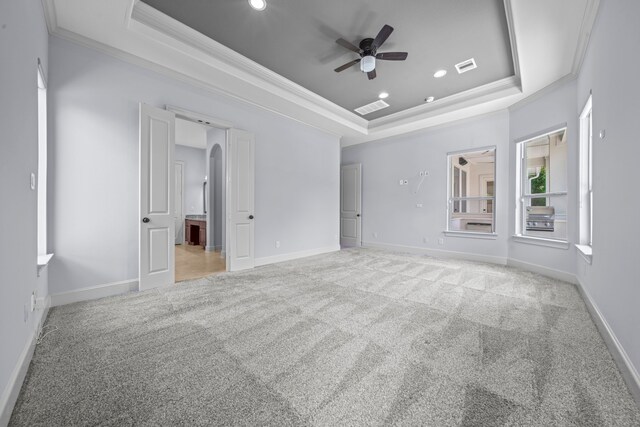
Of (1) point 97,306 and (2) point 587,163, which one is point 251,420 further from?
(2) point 587,163

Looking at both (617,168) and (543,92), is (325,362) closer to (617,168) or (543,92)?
(617,168)

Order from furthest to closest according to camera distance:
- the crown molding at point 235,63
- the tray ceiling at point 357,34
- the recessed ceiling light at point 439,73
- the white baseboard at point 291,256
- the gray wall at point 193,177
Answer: the gray wall at point 193,177
the white baseboard at point 291,256
the recessed ceiling light at point 439,73
the crown molding at point 235,63
the tray ceiling at point 357,34

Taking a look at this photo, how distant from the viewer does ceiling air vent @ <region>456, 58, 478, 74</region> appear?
3701mm

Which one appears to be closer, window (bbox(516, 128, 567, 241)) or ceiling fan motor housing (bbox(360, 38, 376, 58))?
ceiling fan motor housing (bbox(360, 38, 376, 58))

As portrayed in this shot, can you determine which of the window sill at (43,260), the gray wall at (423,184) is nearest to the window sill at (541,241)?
the gray wall at (423,184)

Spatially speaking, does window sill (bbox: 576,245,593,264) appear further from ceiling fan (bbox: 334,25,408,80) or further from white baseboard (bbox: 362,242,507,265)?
ceiling fan (bbox: 334,25,408,80)

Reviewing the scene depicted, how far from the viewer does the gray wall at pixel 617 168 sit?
1693 mm

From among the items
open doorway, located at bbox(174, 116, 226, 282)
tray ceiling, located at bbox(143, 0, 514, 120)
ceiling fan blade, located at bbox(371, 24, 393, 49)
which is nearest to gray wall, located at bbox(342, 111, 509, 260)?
tray ceiling, located at bbox(143, 0, 514, 120)

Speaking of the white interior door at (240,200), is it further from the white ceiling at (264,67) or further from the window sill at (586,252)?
the window sill at (586,252)

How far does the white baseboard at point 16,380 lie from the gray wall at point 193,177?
6.49 meters

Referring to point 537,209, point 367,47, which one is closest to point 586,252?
point 537,209

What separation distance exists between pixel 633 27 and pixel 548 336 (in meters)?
2.29

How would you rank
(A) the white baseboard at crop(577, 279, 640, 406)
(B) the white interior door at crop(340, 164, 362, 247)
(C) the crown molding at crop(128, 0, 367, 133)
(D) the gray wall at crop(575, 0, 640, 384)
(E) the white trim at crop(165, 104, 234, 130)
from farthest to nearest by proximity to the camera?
(B) the white interior door at crop(340, 164, 362, 247)
(E) the white trim at crop(165, 104, 234, 130)
(C) the crown molding at crop(128, 0, 367, 133)
(D) the gray wall at crop(575, 0, 640, 384)
(A) the white baseboard at crop(577, 279, 640, 406)

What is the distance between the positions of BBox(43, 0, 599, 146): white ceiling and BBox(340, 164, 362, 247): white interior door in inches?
99.7
